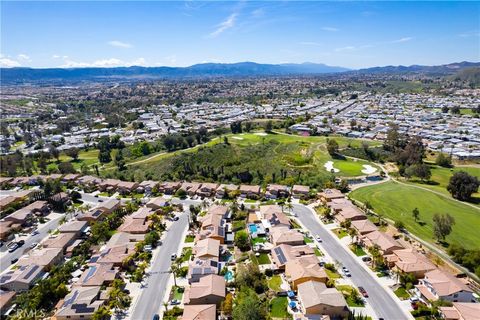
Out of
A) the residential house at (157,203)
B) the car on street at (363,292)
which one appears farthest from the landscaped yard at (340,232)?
the residential house at (157,203)

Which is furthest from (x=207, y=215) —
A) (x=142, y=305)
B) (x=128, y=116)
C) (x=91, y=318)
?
(x=128, y=116)

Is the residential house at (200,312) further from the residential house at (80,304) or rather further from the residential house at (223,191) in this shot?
the residential house at (223,191)

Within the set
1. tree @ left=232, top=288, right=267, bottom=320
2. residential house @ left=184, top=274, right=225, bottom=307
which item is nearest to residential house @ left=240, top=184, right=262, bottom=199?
residential house @ left=184, top=274, right=225, bottom=307

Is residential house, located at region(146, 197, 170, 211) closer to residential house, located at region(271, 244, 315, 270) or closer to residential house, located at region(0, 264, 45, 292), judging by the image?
residential house, located at region(0, 264, 45, 292)

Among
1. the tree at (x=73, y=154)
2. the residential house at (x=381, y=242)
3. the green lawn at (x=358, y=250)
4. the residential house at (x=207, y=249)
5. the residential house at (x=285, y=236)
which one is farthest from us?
the tree at (x=73, y=154)

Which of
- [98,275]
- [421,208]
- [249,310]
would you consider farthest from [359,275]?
[98,275]
